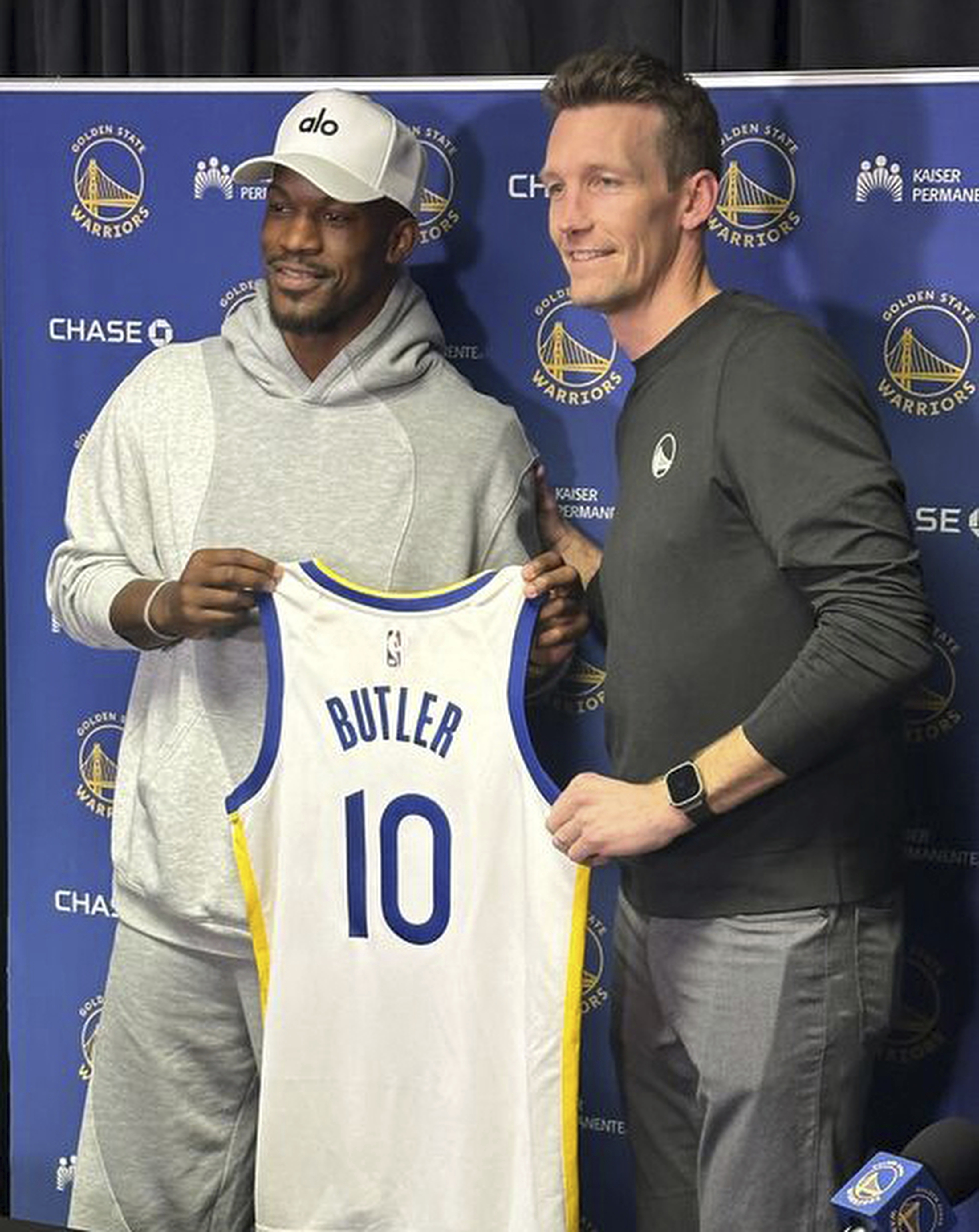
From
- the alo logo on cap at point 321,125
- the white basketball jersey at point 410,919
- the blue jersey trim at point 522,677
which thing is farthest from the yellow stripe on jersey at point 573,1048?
the alo logo on cap at point 321,125

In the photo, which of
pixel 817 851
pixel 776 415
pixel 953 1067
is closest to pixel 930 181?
pixel 776 415

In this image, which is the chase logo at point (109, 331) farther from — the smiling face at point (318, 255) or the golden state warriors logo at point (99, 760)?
the golden state warriors logo at point (99, 760)

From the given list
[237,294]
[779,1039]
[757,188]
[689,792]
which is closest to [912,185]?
[757,188]

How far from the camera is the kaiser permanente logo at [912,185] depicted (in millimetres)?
2461

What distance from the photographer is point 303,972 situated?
2.53 meters

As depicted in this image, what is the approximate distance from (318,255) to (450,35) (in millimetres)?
485

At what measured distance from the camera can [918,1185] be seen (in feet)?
4.78

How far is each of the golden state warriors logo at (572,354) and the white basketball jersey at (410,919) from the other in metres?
0.40

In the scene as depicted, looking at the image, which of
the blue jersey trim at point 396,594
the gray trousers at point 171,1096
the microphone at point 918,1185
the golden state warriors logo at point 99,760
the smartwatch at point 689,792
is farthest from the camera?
the golden state warriors logo at point 99,760

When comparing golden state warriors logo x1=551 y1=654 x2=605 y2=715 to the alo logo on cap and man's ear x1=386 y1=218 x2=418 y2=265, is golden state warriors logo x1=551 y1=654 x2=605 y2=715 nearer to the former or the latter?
man's ear x1=386 y1=218 x2=418 y2=265

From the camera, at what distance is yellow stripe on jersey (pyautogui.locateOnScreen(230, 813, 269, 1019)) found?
2.50m

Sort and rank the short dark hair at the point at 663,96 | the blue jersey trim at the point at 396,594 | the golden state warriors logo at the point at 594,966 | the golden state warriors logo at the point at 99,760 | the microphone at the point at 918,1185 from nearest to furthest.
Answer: the microphone at the point at 918,1185
the short dark hair at the point at 663,96
the blue jersey trim at the point at 396,594
the golden state warriors logo at the point at 594,966
the golden state warriors logo at the point at 99,760

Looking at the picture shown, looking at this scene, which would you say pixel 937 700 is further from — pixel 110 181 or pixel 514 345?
pixel 110 181

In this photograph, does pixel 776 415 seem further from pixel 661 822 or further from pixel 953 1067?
pixel 953 1067
